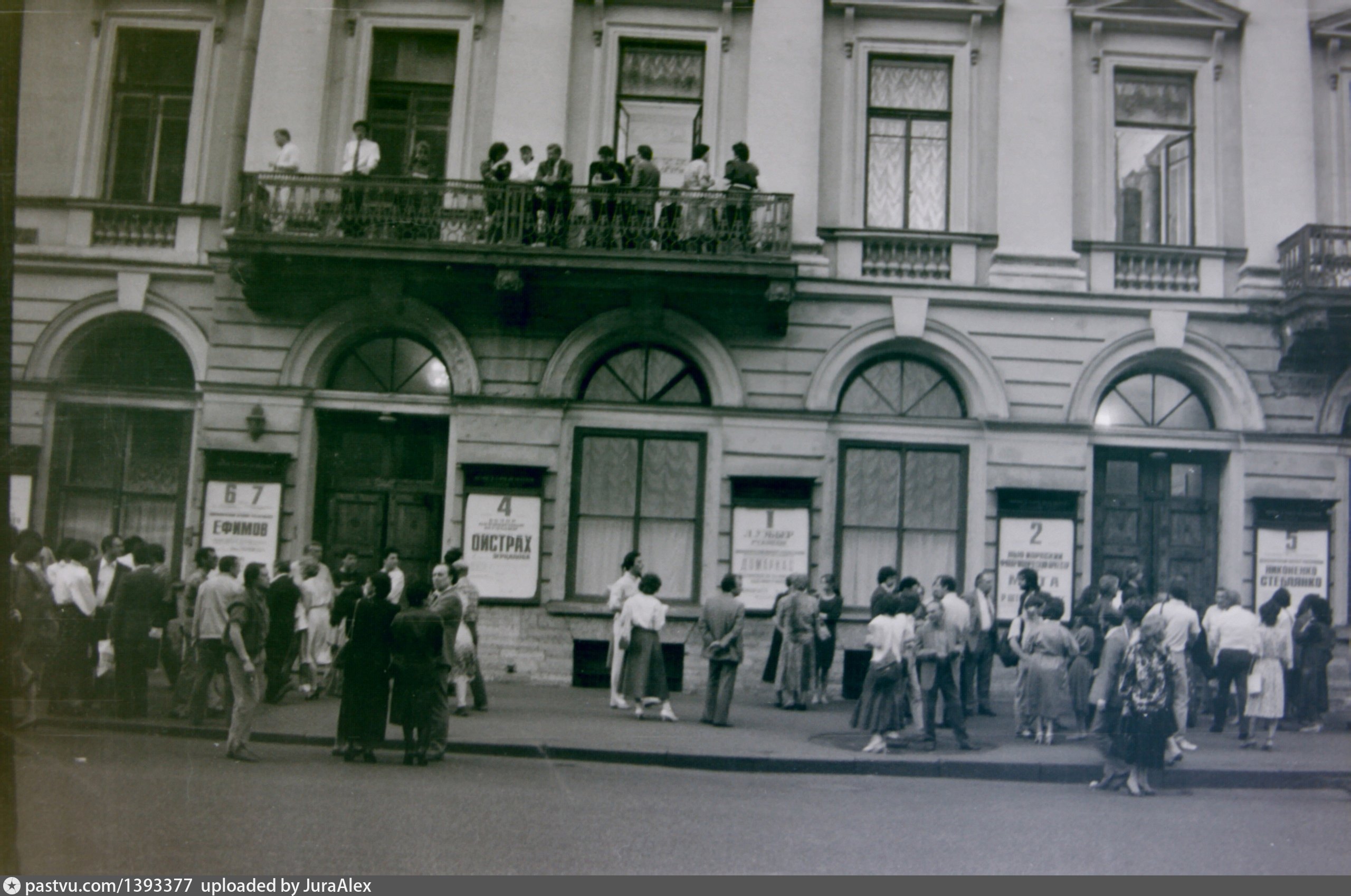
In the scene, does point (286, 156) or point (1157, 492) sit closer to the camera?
point (286, 156)

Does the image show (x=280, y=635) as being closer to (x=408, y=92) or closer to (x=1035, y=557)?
(x=408, y=92)

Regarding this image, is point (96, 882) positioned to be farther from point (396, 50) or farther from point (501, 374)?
point (396, 50)

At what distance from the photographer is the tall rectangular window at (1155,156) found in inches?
639

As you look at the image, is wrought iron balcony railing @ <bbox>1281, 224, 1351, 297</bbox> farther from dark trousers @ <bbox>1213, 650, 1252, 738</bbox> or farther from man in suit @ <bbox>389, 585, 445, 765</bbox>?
man in suit @ <bbox>389, 585, 445, 765</bbox>

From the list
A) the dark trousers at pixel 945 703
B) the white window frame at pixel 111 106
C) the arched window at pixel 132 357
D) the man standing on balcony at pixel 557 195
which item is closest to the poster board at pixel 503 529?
the man standing on balcony at pixel 557 195

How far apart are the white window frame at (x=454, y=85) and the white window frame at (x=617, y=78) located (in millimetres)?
1781

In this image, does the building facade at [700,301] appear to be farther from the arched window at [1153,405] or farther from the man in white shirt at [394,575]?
the man in white shirt at [394,575]

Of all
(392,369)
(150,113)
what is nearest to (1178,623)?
(392,369)

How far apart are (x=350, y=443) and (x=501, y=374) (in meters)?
2.55

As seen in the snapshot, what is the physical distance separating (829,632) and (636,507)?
11.1ft

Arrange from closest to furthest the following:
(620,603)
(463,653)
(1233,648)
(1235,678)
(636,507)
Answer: (463,653) < (1233,648) < (1235,678) < (620,603) < (636,507)

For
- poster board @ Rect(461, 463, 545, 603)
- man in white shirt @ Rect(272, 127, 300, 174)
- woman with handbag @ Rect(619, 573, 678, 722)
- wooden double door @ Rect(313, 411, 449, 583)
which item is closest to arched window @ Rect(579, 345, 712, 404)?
poster board @ Rect(461, 463, 545, 603)

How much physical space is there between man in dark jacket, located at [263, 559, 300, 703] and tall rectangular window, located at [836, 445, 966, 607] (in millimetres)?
7525

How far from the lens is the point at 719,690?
12.3 metres
